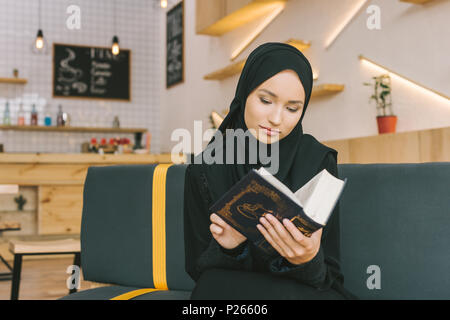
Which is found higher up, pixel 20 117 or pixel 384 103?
pixel 20 117

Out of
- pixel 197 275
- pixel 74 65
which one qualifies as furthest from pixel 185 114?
pixel 197 275

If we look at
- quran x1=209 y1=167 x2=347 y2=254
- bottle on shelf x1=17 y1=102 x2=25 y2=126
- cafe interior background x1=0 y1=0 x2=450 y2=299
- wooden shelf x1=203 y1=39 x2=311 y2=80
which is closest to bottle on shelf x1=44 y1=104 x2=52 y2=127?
cafe interior background x1=0 y1=0 x2=450 y2=299

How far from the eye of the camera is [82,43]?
21.4 feet

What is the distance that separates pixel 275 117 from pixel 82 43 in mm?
5956

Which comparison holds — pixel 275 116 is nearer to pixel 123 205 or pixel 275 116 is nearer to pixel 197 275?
pixel 197 275

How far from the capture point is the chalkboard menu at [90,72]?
637 cm

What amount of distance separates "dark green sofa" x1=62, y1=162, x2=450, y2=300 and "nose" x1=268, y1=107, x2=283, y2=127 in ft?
1.32

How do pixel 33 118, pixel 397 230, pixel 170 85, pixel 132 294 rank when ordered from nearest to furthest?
pixel 397 230 → pixel 132 294 → pixel 33 118 → pixel 170 85

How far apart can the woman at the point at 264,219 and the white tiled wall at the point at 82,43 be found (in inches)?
217

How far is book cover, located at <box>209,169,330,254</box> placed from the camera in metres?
0.89

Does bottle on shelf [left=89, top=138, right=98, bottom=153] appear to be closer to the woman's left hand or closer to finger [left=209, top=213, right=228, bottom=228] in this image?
finger [left=209, top=213, right=228, bottom=228]

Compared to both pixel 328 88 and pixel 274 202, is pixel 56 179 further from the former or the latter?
pixel 274 202

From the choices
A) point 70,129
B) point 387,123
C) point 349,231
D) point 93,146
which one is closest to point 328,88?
point 387,123

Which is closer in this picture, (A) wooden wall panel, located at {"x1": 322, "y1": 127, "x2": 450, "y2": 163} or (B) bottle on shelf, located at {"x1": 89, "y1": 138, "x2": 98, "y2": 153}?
(A) wooden wall panel, located at {"x1": 322, "y1": 127, "x2": 450, "y2": 163}
